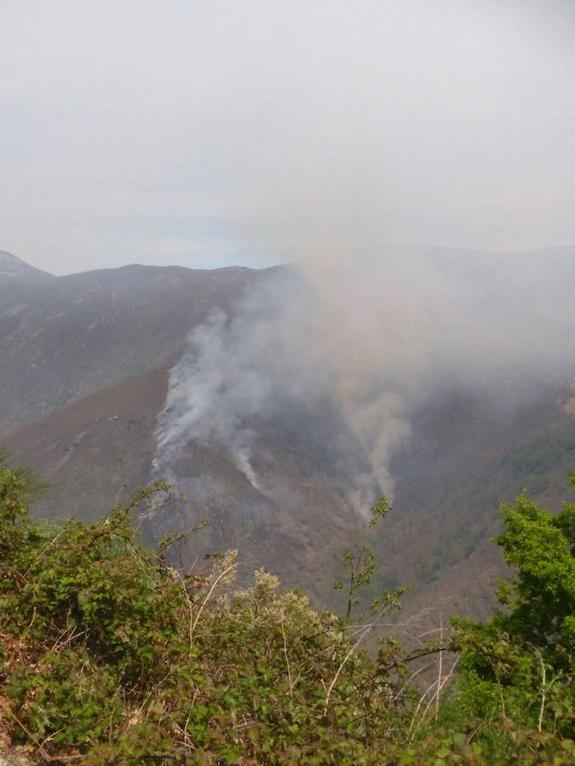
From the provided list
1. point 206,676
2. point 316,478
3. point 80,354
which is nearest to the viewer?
point 206,676

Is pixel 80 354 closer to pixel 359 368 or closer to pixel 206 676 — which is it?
pixel 359 368

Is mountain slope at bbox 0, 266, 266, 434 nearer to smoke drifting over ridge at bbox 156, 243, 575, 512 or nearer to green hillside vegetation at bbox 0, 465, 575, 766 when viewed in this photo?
smoke drifting over ridge at bbox 156, 243, 575, 512

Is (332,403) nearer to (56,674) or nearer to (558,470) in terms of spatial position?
(558,470)

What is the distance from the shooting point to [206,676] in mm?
4430

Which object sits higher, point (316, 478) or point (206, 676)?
point (206, 676)

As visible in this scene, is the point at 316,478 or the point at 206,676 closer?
the point at 206,676

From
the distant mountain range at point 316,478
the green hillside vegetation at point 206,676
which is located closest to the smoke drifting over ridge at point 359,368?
the distant mountain range at point 316,478

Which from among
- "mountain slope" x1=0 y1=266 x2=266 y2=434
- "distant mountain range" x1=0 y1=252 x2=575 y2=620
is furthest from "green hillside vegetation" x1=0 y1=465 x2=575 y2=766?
"mountain slope" x1=0 y1=266 x2=266 y2=434

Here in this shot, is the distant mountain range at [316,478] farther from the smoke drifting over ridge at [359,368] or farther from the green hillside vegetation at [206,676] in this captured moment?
the green hillside vegetation at [206,676]

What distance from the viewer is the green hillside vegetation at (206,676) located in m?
3.41

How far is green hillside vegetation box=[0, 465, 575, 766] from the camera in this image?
3.41m

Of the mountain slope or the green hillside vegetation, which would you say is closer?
the green hillside vegetation

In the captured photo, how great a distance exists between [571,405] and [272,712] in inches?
5610

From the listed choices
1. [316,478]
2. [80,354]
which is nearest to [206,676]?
[316,478]
